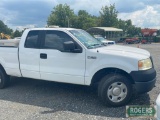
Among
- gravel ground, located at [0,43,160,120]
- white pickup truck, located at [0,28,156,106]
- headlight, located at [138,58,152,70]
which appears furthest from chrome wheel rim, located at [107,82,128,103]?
headlight, located at [138,58,152,70]

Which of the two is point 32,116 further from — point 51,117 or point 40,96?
point 40,96

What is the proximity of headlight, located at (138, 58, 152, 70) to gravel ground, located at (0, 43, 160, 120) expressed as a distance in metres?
0.90

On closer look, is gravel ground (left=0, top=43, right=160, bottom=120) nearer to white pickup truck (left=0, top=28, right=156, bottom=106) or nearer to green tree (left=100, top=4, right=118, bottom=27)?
white pickup truck (left=0, top=28, right=156, bottom=106)

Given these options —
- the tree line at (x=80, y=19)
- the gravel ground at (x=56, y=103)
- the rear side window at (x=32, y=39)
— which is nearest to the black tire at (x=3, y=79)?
the gravel ground at (x=56, y=103)

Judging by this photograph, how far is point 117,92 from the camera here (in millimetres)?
4562

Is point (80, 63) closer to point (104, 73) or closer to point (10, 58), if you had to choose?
point (104, 73)

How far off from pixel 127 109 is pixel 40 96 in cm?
244

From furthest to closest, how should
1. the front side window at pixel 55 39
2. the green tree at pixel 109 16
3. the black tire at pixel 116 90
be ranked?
the green tree at pixel 109 16 < the front side window at pixel 55 39 < the black tire at pixel 116 90

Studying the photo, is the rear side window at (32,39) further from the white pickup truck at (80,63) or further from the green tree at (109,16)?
the green tree at (109,16)

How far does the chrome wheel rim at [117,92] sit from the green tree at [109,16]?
158 feet

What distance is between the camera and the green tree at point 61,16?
56.2 m

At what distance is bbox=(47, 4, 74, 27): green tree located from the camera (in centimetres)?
5616

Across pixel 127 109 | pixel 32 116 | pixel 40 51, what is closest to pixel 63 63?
pixel 40 51


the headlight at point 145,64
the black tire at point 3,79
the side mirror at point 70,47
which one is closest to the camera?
the headlight at point 145,64
